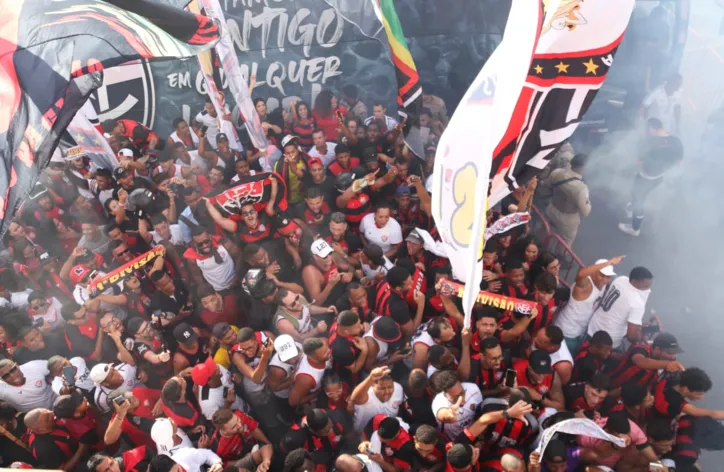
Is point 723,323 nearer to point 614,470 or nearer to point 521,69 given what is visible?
point 614,470

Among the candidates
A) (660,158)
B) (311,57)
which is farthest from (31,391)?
(660,158)

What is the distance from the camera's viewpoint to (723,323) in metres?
6.32

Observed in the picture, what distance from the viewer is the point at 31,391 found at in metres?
4.36

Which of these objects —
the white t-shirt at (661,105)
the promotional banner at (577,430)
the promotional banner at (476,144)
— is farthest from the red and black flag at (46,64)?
the white t-shirt at (661,105)

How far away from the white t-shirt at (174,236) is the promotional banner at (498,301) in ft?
10.1

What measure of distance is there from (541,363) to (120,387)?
339 cm

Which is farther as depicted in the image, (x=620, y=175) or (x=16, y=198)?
(x=620, y=175)

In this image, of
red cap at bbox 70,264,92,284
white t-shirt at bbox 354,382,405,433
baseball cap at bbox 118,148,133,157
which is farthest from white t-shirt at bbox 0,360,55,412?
baseball cap at bbox 118,148,133,157

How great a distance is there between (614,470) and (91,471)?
143 inches

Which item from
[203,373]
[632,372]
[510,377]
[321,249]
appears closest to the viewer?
[203,373]

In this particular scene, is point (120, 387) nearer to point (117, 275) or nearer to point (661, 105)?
point (117, 275)

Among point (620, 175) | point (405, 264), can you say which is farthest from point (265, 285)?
point (620, 175)

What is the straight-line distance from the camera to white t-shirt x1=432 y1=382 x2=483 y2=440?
3.76 meters

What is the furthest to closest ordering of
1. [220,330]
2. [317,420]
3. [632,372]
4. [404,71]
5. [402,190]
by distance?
1. [402,190]
2. [404,71]
3. [220,330]
4. [632,372]
5. [317,420]
